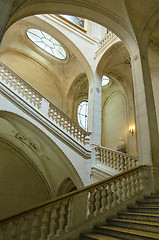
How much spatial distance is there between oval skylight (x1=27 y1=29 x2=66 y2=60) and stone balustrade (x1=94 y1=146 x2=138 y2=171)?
637 cm

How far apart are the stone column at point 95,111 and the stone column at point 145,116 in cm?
277

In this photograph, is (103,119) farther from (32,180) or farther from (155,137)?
(155,137)

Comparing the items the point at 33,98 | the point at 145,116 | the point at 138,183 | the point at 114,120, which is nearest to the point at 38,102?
the point at 33,98

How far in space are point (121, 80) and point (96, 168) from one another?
6793mm

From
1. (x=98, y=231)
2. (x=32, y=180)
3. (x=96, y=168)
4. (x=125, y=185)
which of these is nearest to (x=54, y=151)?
(x=96, y=168)

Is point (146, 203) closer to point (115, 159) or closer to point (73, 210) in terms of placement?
point (73, 210)

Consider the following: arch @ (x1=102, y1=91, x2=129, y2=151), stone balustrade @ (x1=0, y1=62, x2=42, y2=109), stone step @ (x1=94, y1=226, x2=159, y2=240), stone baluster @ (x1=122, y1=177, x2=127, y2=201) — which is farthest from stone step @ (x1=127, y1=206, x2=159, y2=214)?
arch @ (x1=102, y1=91, x2=129, y2=151)

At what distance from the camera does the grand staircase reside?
2.68 m

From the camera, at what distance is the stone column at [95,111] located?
8268 mm

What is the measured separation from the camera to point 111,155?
6.93m

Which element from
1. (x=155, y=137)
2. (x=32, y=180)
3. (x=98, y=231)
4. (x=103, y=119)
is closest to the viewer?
(x=98, y=231)

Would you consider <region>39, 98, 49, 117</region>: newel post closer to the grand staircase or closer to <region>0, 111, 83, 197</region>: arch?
<region>0, 111, 83, 197</region>: arch

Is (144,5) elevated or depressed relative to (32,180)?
elevated

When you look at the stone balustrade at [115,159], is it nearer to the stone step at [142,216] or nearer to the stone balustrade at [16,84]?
the stone step at [142,216]
